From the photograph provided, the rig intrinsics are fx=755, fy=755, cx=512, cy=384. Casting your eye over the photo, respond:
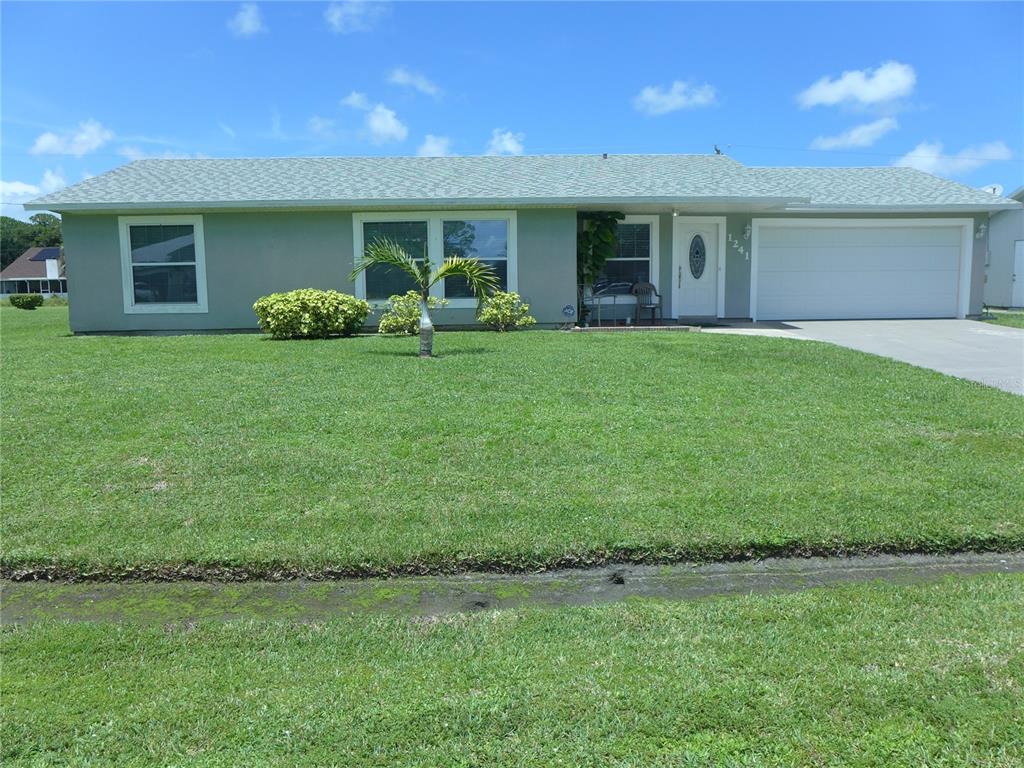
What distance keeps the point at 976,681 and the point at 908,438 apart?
3.84 meters

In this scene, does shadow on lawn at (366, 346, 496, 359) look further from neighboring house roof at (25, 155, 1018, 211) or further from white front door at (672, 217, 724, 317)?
white front door at (672, 217, 724, 317)

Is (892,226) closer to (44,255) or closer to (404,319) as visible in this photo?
(404,319)

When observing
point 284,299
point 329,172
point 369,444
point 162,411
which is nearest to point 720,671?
point 369,444

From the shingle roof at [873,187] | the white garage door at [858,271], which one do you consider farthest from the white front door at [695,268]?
the shingle roof at [873,187]

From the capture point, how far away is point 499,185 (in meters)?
15.7

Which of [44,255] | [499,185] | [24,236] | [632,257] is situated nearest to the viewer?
[499,185]

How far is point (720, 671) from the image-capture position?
9.87ft

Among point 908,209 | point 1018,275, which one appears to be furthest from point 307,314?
point 1018,275

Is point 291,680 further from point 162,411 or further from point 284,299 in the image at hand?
point 284,299

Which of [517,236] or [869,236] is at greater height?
[869,236]

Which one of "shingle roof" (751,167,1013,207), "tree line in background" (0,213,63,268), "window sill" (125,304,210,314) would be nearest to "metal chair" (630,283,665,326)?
"shingle roof" (751,167,1013,207)

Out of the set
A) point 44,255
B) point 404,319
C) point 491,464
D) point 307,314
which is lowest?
point 491,464

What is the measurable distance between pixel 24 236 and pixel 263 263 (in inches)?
3599

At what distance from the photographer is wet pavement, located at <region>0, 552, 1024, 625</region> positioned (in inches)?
147
